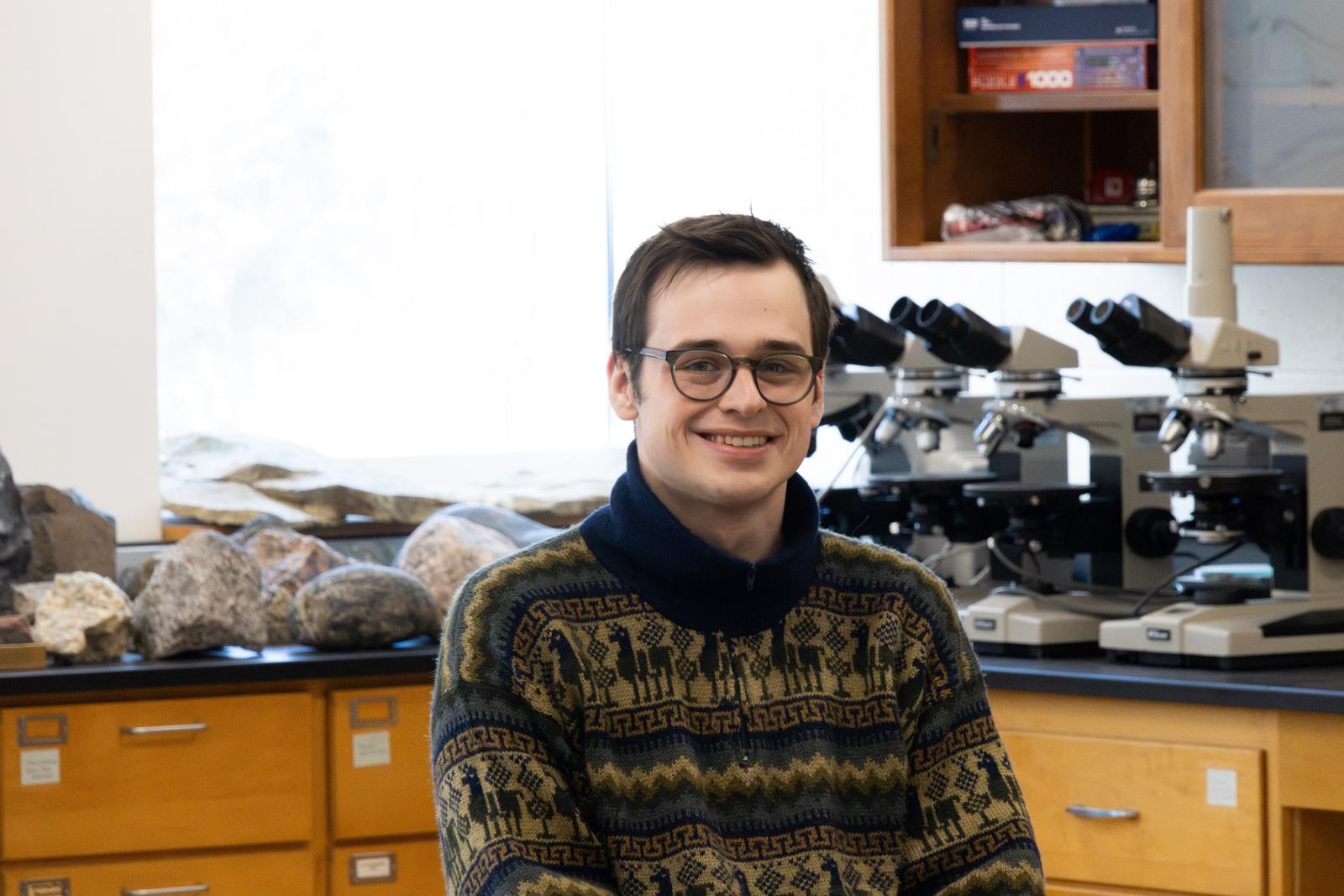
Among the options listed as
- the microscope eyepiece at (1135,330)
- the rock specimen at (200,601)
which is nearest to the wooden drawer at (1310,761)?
the microscope eyepiece at (1135,330)

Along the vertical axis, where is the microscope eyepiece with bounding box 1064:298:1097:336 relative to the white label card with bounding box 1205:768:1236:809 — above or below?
above

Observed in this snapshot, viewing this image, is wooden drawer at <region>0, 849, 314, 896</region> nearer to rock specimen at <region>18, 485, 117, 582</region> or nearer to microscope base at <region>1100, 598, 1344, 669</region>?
rock specimen at <region>18, 485, 117, 582</region>

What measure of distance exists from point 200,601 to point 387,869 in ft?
1.71

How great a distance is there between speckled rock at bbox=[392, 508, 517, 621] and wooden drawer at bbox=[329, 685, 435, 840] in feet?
0.68

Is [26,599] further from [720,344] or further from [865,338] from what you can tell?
[720,344]

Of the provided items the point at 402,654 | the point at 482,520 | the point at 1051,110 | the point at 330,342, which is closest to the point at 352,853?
the point at 402,654

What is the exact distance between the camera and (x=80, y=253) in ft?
11.8

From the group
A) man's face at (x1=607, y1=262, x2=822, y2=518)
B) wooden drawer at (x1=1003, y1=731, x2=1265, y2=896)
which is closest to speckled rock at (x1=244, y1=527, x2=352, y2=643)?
wooden drawer at (x1=1003, y1=731, x2=1265, y2=896)

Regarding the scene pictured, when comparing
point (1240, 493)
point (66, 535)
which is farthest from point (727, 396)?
point (66, 535)

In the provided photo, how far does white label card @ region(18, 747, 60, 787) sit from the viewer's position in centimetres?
288

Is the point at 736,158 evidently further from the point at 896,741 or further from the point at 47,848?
the point at 896,741

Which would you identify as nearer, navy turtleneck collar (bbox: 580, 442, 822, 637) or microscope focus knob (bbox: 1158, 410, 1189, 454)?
navy turtleneck collar (bbox: 580, 442, 822, 637)

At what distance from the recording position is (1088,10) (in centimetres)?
331

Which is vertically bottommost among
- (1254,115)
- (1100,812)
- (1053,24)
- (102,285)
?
(1100,812)
